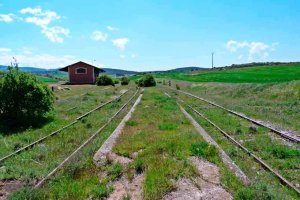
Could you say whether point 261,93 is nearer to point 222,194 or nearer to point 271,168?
point 271,168

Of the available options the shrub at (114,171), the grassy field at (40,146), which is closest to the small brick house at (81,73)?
the grassy field at (40,146)

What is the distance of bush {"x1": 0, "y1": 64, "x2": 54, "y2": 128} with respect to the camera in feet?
58.7

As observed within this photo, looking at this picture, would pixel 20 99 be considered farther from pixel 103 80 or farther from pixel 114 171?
pixel 103 80

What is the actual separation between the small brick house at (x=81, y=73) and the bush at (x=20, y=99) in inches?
2011

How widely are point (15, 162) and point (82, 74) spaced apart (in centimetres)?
6053

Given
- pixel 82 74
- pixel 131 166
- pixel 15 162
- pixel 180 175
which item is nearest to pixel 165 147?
pixel 131 166

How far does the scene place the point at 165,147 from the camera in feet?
36.2

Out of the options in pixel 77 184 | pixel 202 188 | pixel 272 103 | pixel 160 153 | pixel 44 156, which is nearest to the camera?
pixel 202 188

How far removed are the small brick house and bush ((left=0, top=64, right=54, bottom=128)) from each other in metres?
51.1

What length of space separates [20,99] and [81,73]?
5234 cm

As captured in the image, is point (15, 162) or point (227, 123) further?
point (227, 123)

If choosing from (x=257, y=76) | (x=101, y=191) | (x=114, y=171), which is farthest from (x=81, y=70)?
(x=101, y=191)

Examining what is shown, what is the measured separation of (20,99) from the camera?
1825cm

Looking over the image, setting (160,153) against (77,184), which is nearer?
(77,184)
